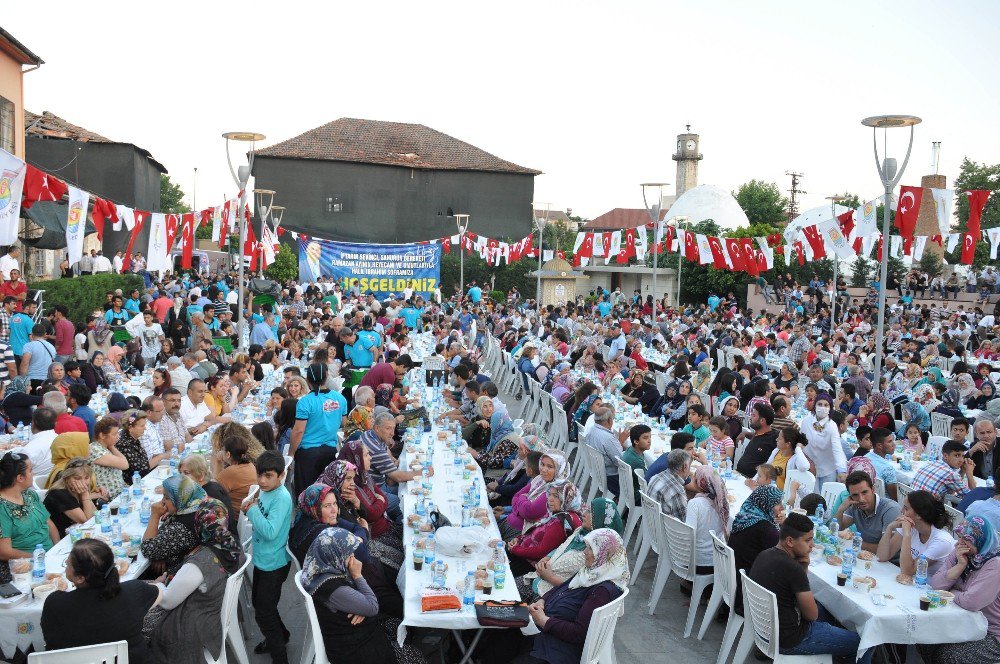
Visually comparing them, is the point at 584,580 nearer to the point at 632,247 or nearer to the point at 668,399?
the point at 668,399

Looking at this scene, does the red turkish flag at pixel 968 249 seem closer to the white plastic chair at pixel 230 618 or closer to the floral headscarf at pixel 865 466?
the floral headscarf at pixel 865 466

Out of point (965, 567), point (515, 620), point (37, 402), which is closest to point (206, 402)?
point (37, 402)

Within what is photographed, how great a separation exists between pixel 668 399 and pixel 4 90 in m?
19.7

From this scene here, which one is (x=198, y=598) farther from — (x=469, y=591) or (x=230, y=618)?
(x=469, y=591)

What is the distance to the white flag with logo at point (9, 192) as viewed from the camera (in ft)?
30.8

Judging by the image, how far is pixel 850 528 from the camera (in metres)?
6.18

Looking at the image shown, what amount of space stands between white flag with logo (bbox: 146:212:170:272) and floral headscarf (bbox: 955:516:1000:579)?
14.3 m

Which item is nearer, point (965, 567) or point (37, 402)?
point (965, 567)

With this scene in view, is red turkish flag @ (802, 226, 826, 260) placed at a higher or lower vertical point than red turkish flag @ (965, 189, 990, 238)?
lower

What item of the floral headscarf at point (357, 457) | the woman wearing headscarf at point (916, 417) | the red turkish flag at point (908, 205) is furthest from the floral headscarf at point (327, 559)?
the red turkish flag at point (908, 205)

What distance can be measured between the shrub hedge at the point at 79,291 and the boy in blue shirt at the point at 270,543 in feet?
38.2

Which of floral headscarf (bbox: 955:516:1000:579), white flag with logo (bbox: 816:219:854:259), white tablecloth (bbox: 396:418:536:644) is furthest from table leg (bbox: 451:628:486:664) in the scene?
white flag with logo (bbox: 816:219:854:259)

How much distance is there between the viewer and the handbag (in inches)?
189

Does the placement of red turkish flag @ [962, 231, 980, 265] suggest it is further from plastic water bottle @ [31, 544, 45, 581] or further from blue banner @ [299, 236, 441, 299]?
plastic water bottle @ [31, 544, 45, 581]
